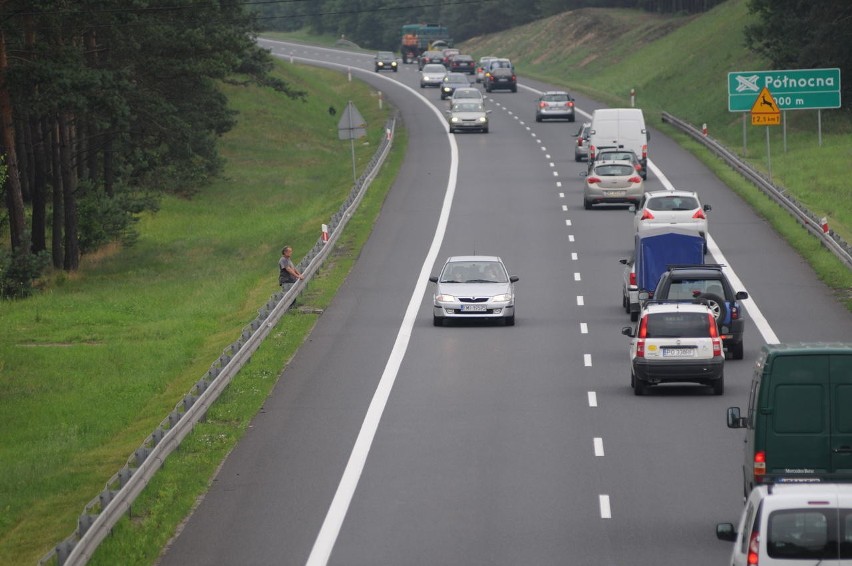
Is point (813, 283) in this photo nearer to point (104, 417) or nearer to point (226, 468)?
A: point (104, 417)

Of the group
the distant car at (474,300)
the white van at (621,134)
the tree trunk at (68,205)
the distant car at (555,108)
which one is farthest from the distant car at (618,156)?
the distant car at (555,108)

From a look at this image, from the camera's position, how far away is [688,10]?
131 meters

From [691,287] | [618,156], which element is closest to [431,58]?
[618,156]

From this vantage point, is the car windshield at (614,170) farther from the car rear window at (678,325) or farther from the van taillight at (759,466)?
the van taillight at (759,466)

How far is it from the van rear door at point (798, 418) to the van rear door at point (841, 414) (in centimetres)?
6

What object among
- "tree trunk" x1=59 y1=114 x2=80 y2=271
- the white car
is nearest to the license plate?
the white car

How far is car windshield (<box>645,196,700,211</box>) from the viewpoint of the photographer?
41719 millimetres

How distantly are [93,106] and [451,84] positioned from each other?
5654cm

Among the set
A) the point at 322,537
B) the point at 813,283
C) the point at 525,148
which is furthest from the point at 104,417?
the point at 525,148

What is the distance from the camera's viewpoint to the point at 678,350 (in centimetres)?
2630

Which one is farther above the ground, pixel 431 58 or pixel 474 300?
pixel 431 58

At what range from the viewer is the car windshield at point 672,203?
41.7 metres

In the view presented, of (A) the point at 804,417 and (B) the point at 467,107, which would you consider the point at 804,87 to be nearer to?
(B) the point at 467,107

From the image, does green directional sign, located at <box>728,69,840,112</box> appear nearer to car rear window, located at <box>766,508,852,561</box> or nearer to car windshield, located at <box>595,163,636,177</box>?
car windshield, located at <box>595,163,636,177</box>
